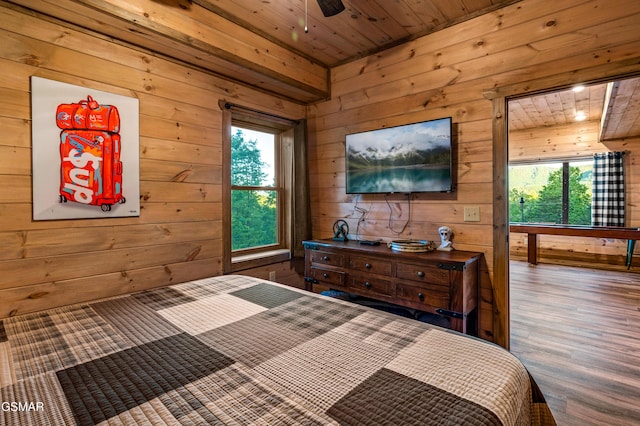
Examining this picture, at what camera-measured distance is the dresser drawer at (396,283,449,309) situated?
2.14 metres

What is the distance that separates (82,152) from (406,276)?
7.40 feet

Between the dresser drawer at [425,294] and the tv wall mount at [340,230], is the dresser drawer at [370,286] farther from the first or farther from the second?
the tv wall mount at [340,230]

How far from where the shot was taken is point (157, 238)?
2.29m

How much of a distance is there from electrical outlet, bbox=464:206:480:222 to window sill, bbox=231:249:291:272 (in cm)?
172

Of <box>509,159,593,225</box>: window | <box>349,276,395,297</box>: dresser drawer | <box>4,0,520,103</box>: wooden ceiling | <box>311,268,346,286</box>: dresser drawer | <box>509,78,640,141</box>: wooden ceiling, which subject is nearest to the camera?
<box>4,0,520,103</box>: wooden ceiling

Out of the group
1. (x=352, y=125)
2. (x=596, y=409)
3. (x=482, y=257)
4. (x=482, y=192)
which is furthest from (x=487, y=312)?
(x=352, y=125)

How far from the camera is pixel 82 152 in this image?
1914 mm

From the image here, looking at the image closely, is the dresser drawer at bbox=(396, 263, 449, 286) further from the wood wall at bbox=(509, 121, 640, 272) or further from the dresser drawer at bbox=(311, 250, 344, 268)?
the wood wall at bbox=(509, 121, 640, 272)

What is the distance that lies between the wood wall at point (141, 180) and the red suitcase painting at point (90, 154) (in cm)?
14

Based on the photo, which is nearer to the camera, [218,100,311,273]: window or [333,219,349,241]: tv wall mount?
[218,100,311,273]: window

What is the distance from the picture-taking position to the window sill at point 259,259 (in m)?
2.85

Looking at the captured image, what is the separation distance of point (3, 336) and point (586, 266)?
7.48 meters

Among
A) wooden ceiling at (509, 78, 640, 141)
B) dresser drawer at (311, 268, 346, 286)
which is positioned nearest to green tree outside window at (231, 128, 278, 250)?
dresser drawer at (311, 268, 346, 286)

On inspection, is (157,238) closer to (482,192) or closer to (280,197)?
(280,197)
